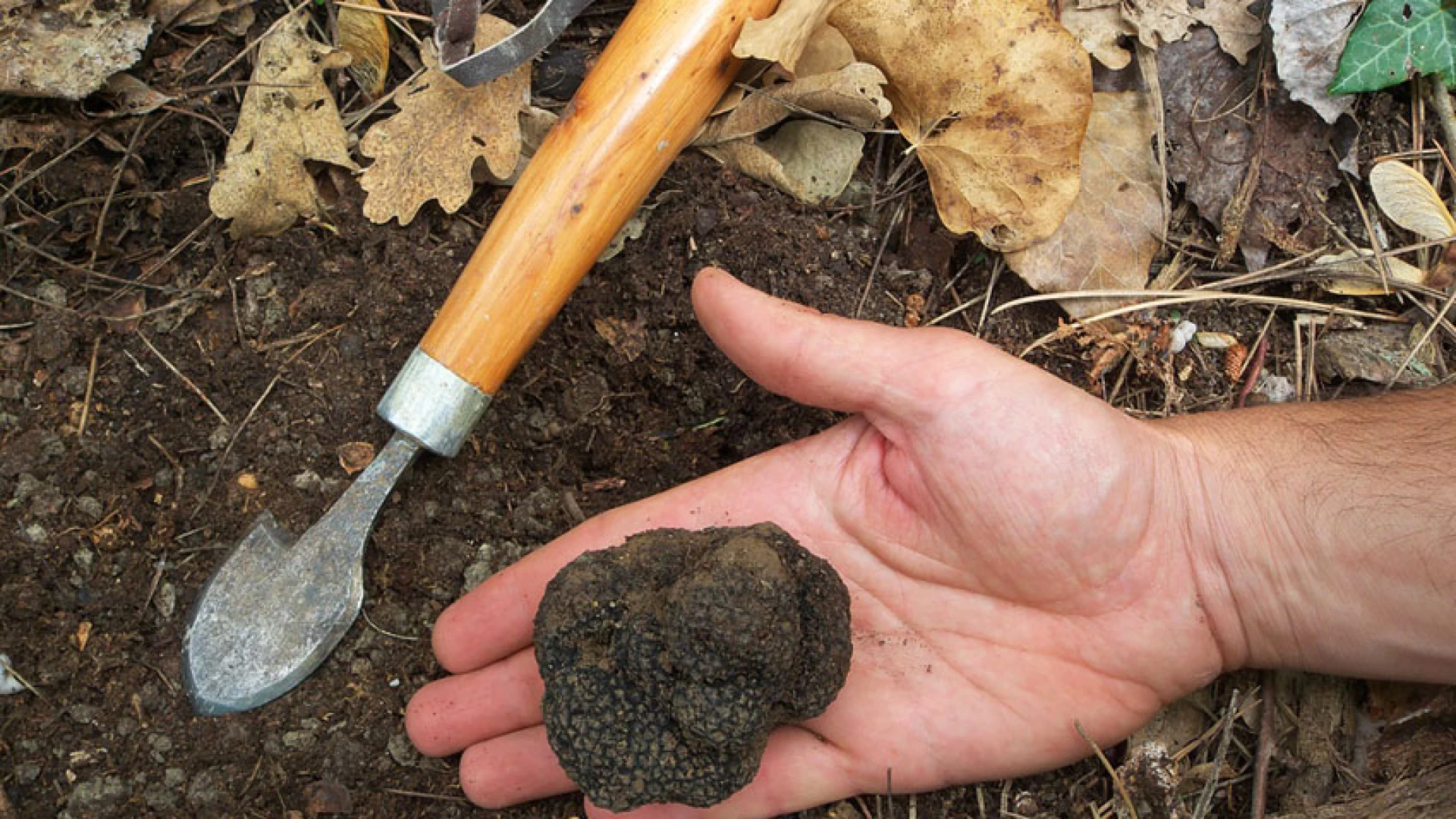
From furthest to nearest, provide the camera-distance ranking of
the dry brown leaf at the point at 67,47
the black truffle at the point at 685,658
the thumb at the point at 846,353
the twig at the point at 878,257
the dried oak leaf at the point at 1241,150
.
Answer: the dried oak leaf at the point at 1241,150 < the twig at the point at 878,257 < the dry brown leaf at the point at 67,47 < the thumb at the point at 846,353 < the black truffle at the point at 685,658

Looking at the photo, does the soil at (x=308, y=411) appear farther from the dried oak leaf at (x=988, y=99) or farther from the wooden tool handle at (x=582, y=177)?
the wooden tool handle at (x=582, y=177)

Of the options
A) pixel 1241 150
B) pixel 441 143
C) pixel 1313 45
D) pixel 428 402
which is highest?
pixel 1313 45

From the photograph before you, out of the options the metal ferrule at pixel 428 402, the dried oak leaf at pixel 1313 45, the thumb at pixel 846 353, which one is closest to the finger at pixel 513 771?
the metal ferrule at pixel 428 402

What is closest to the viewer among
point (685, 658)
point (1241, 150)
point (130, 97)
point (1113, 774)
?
point (685, 658)

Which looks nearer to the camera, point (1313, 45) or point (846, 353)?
point (846, 353)

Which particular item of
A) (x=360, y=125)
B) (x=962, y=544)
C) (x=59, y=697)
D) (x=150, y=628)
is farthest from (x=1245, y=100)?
(x=59, y=697)

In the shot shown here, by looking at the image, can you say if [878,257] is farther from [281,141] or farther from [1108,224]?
[281,141]

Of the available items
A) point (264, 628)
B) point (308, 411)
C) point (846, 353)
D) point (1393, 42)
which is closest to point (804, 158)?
point (846, 353)
